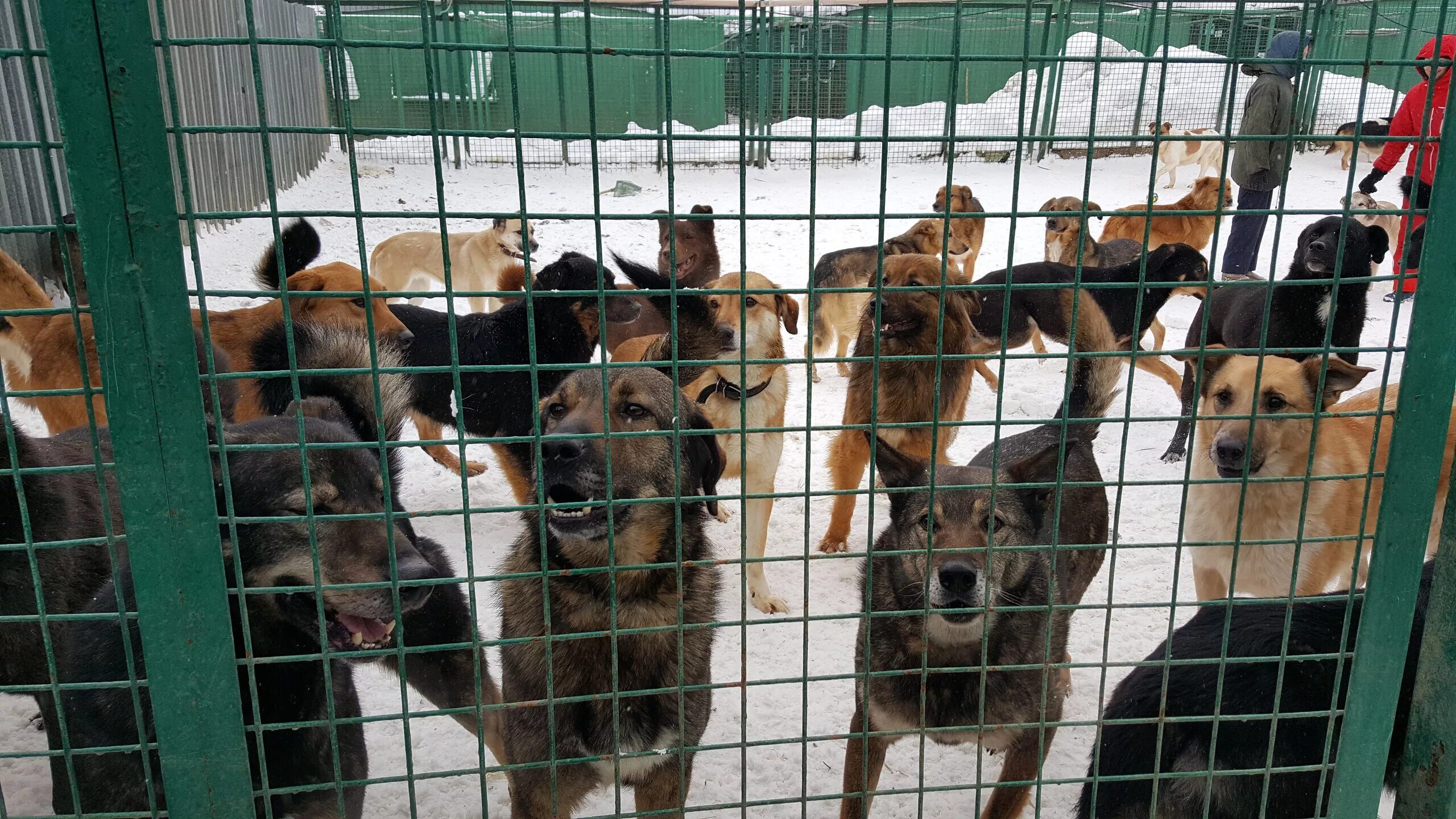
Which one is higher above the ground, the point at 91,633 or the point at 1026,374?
the point at 91,633

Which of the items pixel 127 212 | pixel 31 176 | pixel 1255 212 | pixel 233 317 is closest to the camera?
pixel 127 212

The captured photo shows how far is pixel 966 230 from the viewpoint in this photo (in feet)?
35.4

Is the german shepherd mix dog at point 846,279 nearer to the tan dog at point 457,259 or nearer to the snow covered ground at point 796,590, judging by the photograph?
the snow covered ground at point 796,590

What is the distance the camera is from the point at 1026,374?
30.0ft

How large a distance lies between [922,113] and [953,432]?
632 inches

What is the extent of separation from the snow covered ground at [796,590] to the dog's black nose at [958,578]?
0.45 metres

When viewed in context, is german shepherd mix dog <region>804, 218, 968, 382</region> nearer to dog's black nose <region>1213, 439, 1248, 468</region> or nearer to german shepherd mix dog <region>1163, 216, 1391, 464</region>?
german shepherd mix dog <region>1163, 216, 1391, 464</region>

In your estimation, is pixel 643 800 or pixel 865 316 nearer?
pixel 643 800

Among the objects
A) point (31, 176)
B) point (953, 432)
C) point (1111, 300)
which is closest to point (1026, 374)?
point (1111, 300)

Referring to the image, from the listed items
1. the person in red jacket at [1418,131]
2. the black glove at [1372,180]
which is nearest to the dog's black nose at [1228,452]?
the person in red jacket at [1418,131]

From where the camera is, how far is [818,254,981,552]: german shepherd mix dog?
5594 millimetres

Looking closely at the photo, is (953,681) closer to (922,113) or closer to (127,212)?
(127,212)

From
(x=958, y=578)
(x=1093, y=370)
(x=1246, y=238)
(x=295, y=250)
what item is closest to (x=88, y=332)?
(x=295, y=250)

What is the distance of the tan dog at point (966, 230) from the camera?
1059 cm
